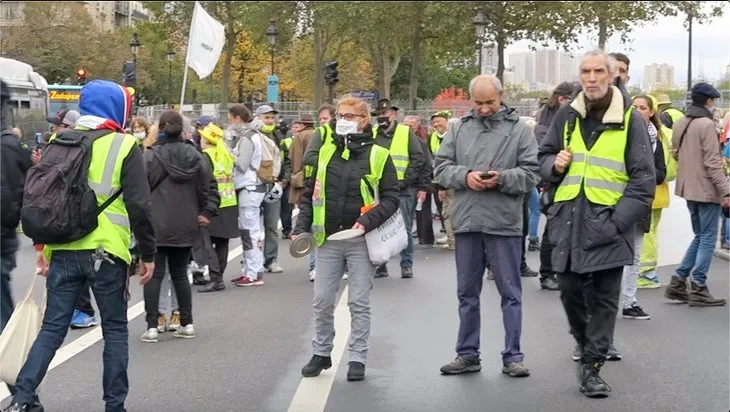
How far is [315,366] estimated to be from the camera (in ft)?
22.4

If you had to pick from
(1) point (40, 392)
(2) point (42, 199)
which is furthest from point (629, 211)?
(1) point (40, 392)

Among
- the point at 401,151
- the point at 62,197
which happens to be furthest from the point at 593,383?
the point at 401,151

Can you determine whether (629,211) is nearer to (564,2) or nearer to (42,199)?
(42,199)

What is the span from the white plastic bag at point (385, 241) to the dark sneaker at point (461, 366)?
790 millimetres

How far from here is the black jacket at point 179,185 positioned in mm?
8289

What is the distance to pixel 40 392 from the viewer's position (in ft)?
21.2

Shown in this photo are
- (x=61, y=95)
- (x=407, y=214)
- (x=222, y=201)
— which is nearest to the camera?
(x=222, y=201)

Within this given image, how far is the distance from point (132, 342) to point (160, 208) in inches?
41.4

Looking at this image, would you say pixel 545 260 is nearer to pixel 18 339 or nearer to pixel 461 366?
pixel 461 366

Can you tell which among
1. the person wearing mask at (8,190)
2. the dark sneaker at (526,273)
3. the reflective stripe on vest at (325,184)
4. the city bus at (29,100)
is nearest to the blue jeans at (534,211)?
the dark sneaker at (526,273)

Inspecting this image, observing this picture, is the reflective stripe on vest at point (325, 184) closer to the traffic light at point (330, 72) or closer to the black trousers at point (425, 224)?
the black trousers at point (425, 224)

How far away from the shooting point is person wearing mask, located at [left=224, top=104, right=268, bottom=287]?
1100 centimetres

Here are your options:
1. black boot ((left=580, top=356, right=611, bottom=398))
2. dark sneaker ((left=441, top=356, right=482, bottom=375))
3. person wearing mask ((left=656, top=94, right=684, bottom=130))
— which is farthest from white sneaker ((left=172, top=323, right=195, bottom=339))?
person wearing mask ((left=656, top=94, right=684, bottom=130))

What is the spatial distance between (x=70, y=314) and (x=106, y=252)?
41 cm
